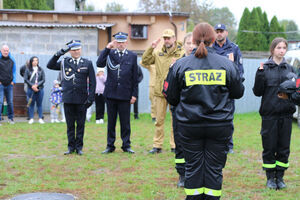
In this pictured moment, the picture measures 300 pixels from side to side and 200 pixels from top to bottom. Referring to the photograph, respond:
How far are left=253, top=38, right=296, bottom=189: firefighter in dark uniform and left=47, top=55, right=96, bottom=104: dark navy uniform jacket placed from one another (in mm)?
3517

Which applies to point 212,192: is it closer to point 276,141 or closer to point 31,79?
point 276,141

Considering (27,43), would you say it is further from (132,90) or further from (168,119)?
(132,90)

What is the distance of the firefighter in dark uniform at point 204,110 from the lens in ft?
12.8

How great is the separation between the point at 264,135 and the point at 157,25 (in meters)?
18.3

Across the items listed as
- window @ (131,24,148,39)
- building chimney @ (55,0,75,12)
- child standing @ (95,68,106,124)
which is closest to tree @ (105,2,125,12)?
building chimney @ (55,0,75,12)

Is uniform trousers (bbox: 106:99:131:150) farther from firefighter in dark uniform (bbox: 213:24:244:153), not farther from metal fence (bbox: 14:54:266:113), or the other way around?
metal fence (bbox: 14:54:266:113)

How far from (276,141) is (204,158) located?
1.96m

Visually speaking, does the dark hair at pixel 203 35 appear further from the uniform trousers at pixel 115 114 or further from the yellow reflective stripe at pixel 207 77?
the uniform trousers at pixel 115 114


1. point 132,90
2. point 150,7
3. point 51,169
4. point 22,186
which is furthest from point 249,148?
point 150,7

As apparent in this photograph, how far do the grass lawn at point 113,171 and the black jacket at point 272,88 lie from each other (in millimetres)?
1117

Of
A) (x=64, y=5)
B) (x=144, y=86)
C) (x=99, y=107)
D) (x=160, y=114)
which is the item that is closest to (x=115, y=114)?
(x=160, y=114)

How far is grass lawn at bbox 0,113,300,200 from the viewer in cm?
546

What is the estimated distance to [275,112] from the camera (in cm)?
549

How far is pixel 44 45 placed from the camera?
72.7 feet
